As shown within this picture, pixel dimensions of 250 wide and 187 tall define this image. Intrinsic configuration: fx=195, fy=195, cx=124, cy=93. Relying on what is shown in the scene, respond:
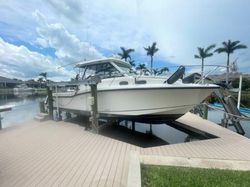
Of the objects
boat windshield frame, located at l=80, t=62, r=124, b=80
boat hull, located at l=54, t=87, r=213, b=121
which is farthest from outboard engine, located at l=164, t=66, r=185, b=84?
boat windshield frame, located at l=80, t=62, r=124, b=80

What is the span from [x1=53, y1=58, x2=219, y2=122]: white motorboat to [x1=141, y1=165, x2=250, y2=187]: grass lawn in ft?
8.67

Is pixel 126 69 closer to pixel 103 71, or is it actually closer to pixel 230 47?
pixel 103 71

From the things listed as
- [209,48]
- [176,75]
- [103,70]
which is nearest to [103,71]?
[103,70]

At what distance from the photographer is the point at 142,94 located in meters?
6.08

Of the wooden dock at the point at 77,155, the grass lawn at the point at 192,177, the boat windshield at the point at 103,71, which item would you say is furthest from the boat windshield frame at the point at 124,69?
the grass lawn at the point at 192,177

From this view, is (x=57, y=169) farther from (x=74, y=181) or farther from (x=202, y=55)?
(x=202, y=55)

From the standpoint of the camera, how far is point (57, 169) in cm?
384

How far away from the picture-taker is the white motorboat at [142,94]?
19.4ft

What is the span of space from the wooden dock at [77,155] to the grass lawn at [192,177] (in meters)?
0.47

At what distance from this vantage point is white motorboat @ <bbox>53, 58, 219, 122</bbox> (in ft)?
19.4

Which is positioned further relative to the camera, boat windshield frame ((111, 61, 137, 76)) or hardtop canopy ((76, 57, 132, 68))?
hardtop canopy ((76, 57, 132, 68))

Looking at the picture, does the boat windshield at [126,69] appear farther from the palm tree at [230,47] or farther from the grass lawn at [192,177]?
the palm tree at [230,47]

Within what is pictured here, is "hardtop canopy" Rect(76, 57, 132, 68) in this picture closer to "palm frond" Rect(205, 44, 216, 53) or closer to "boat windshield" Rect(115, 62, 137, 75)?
"boat windshield" Rect(115, 62, 137, 75)

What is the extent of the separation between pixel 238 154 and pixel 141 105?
2.90 meters
